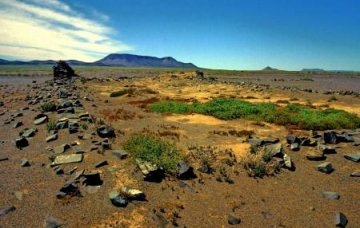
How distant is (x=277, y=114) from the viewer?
83.8ft

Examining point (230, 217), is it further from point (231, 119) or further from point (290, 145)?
point (231, 119)

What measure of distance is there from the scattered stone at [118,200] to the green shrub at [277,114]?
15.1 m

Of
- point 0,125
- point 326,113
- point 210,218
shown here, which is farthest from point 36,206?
point 326,113

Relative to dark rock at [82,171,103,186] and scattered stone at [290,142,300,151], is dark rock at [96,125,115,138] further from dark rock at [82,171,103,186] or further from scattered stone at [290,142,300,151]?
scattered stone at [290,142,300,151]

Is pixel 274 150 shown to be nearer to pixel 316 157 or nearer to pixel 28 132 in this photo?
pixel 316 157

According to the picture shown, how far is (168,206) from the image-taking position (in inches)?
446

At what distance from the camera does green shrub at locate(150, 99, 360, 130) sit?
23172 millimetres

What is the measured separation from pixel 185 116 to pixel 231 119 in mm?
3568

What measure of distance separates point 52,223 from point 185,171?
5.19 meters

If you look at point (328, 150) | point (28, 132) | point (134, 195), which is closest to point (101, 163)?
point (134, 195)

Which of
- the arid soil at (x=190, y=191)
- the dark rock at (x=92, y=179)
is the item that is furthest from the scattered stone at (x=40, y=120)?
the dark rock at (x=92, y=179)

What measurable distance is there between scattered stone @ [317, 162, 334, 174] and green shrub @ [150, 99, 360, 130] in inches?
328

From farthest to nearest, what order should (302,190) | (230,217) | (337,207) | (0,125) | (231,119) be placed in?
1. (231,119)
2. (0,125)
3. (302,190)
4. (337,207)
5. (230,217)

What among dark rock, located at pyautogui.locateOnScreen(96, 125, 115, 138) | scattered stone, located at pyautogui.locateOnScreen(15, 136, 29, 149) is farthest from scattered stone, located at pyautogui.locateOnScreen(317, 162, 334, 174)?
scattered stone, located at pyautogui.locateOnScreen(15, 136, 29, 149)
